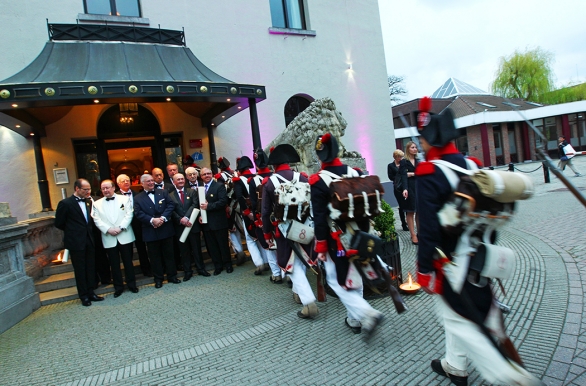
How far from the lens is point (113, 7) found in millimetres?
10344

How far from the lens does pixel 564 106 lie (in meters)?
33.1

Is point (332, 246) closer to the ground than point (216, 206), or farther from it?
closer to the ground

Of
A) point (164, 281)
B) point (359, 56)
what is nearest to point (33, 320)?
point (164, 281)

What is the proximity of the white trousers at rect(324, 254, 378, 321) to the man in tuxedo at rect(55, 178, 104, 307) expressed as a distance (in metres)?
4.25

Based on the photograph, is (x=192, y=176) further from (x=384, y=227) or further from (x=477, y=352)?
(x=477, y=352)

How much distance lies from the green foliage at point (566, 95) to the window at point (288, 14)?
1511 inches

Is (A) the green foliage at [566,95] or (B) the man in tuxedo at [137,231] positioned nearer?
(B) the man in tuxedo at [137,231]

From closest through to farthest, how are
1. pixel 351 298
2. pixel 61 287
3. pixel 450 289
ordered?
1. pixel 450 289
2. pixel 351 298
3. pixel 61 287

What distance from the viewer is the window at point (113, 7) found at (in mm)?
10094

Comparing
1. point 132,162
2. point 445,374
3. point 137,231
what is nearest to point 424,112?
point 445,374

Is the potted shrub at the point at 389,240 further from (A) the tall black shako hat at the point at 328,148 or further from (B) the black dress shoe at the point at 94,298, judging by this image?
(B) the black dress shoe at the point at 94,298

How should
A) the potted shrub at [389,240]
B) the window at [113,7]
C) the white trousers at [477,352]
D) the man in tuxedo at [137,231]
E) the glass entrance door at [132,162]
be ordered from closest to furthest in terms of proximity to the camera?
the white trousers at [477,352] → the potted shrub at [389,240] → the man in tuxedo at [137,231] → the window at [113,7] → the glass entrance door at [132,162]

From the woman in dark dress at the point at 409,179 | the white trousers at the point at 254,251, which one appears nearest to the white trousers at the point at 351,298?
the white trousers at the point at 254,251

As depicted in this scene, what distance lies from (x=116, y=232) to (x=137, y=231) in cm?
66
